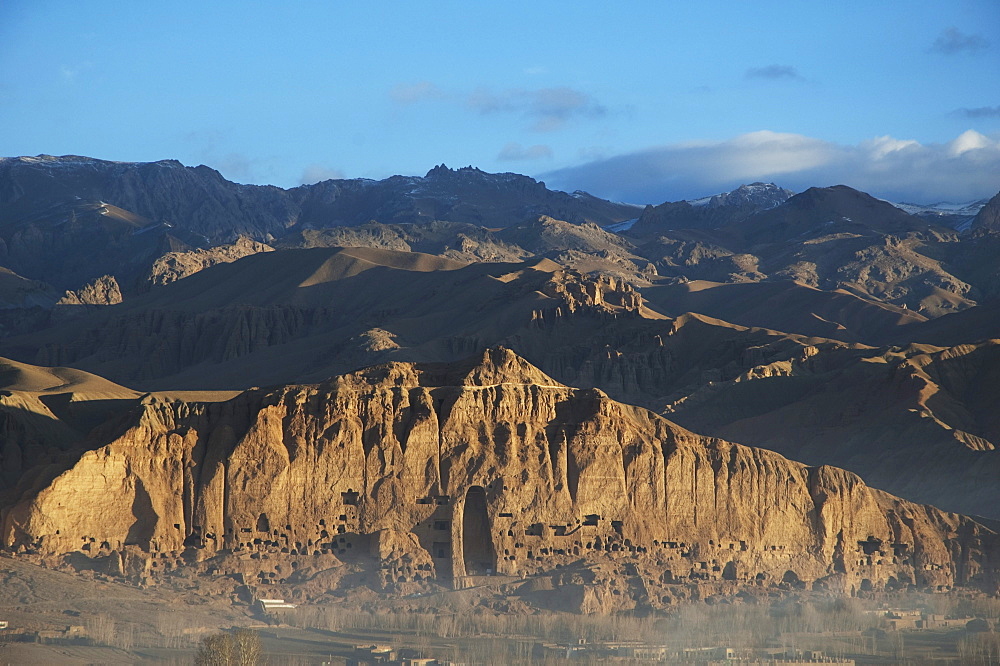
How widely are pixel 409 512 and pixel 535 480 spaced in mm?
6865

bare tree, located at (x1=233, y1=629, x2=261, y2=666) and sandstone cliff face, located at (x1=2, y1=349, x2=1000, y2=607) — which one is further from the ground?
sandstone cliff face, located at (x1=2, y1=349, x2=1000, y2=607)

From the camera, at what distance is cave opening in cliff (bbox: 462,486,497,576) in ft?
316

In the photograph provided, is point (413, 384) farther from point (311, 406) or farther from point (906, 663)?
point (906, 663)

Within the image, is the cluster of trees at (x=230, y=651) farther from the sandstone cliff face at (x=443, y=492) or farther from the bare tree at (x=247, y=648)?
the sandstone cliff face at (x=443, y=492)

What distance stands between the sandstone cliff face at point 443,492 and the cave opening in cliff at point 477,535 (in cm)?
9

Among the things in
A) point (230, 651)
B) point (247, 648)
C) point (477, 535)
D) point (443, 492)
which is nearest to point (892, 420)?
point (477, 535)

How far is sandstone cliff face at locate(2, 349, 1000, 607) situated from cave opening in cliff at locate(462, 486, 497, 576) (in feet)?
0.29

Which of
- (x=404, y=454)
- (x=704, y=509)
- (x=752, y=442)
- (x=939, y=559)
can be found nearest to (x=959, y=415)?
(x=752, y=442)

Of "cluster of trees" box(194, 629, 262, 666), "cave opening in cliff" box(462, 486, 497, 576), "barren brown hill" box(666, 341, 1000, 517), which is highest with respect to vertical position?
"barren brown hill" box(666, 341, 1000, 517)

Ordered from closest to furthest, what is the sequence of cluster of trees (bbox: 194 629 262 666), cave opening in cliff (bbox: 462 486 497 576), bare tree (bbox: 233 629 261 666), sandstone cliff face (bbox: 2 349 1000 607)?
cluster of trees (bbox: 194 629 262 666), bare tree (bbox: 233 629 261 666), sandstone cliff face (bbox: 2 349 1000 607), cave opening in cliff (bbox: 462 486 497 576)

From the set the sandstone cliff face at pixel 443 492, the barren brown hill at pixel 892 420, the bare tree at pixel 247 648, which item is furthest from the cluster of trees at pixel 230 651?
the barren brown hill at pixel 892 420

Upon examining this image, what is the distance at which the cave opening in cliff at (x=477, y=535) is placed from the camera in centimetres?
9644

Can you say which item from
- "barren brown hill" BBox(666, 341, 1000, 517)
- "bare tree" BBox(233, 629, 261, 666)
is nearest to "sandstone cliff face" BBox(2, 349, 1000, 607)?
"bare tree" BBox(233, 629, 261, 666)

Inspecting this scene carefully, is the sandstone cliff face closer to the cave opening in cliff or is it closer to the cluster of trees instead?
the cave opening in cliff
